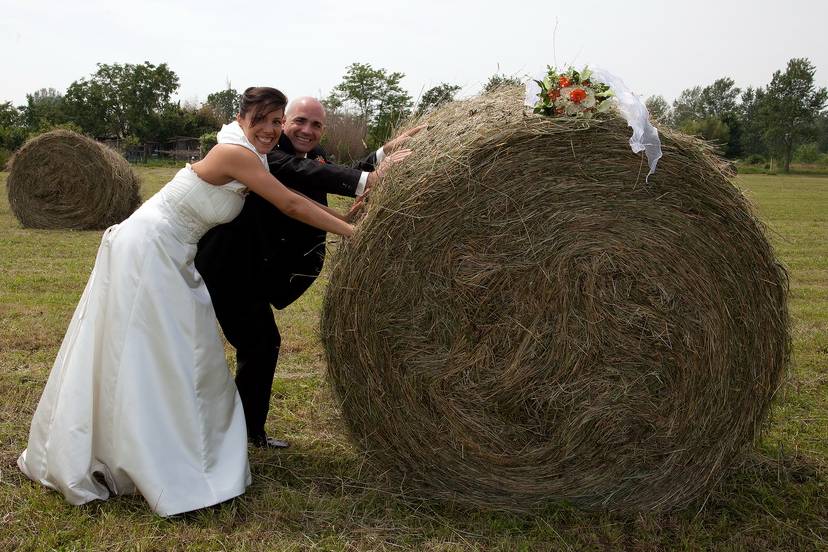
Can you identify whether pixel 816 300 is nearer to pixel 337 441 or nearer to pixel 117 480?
pixel 337 441

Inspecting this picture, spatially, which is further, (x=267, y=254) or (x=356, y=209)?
(x=267, y=254)

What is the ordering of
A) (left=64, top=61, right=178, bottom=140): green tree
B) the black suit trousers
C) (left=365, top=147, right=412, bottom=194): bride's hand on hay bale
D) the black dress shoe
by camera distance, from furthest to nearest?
(left=64, top=61, right=178, bottom=140): green tree, the black dress shoe, the black suit trousers, (left=365, top=147, right=412, bottom=194): bride's hand on hay bale

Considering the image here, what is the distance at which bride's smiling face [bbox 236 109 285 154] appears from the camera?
12.5ft

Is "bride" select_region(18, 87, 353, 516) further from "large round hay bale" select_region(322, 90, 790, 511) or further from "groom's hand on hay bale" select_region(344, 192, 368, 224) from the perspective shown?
"large round hay bale" select_region(322, 90, 790, 511)

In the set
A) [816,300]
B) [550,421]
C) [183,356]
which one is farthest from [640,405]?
[816,300]

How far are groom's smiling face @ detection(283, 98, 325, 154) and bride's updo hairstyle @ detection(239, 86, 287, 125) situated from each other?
48cm

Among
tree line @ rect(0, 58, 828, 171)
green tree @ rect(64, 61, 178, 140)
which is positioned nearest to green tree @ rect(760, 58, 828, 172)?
tree line @ rect(0, 58, 828, 171)

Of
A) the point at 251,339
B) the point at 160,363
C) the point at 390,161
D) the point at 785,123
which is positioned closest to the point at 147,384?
the point at 160,363

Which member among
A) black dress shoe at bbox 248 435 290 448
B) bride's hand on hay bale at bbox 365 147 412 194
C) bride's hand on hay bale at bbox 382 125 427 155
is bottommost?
black dress shoe at bbox 248 435 290 448

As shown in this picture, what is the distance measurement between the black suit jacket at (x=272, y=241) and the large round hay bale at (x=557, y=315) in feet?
2.01

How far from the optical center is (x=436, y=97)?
15.0ft

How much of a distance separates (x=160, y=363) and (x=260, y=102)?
139 centimetres

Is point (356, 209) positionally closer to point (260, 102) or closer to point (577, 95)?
point (260, 102)

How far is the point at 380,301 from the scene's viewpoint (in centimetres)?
354
